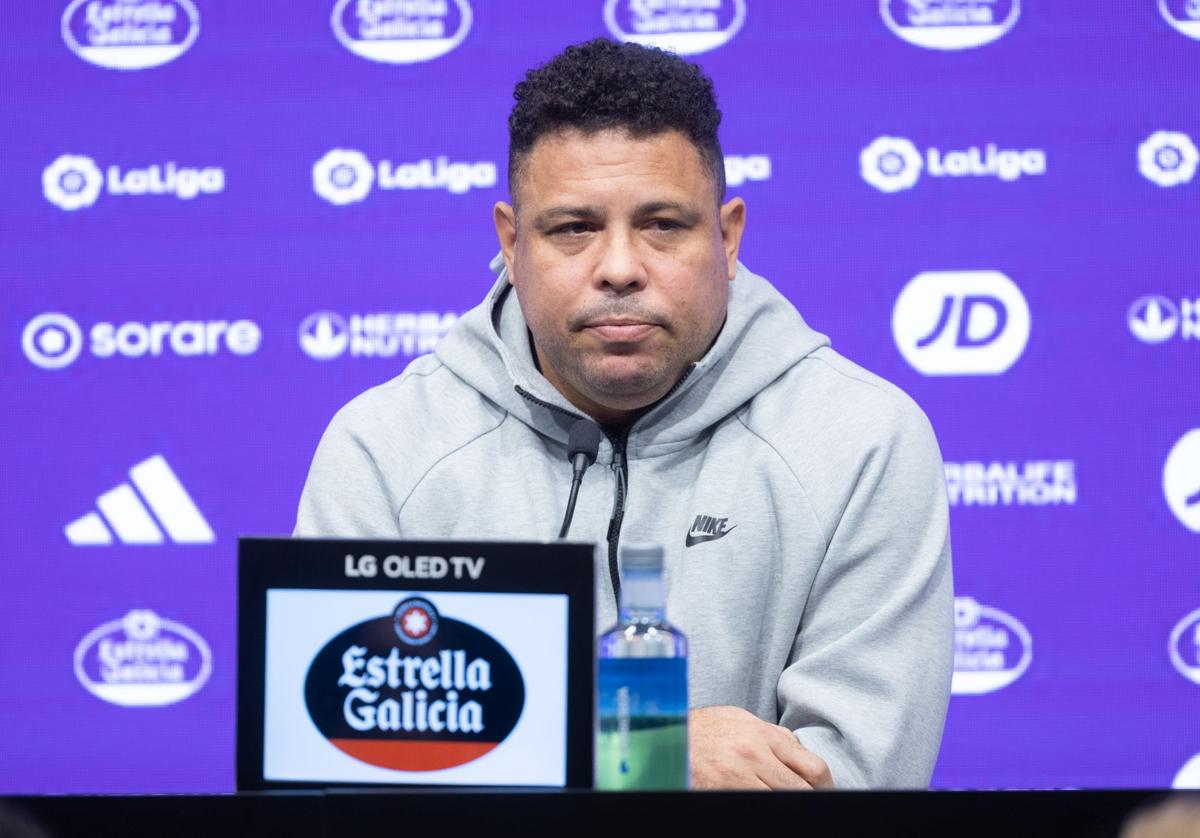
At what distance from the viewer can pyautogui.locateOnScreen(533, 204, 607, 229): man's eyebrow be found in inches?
65.6

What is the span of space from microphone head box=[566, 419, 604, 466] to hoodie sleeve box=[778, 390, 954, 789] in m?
0.31

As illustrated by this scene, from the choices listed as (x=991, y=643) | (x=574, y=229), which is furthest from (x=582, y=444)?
(x=991, y=643)

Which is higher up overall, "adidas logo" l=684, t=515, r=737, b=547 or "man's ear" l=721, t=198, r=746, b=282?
"man's ear" l=721, t=198, r=746, b=282

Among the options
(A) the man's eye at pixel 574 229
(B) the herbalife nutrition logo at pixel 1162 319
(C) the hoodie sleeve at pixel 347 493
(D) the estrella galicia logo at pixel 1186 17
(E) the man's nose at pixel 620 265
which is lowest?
(C) the hoodie sleeve at pixel 347 493

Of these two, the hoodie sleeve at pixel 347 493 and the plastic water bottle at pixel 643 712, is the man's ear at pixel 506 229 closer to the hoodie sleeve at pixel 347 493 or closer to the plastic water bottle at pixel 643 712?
the hoodie sleeve at pixel 347 493

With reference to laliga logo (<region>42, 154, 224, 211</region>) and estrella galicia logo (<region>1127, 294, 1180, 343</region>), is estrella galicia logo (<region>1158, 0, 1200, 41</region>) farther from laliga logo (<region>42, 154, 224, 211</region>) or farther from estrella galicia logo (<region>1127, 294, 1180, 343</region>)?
laliga logo (<region>42, 154, 224, 211</region>)

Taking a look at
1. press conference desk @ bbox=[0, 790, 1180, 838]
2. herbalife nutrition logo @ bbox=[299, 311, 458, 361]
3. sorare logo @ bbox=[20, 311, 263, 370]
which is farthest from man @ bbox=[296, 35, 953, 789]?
sorare logo @ bbox=[20, 311, 263, 370]

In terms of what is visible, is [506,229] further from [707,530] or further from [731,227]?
[707,530]

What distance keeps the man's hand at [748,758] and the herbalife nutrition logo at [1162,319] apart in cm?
186

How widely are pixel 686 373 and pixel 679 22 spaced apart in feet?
4.44

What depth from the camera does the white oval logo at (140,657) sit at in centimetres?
293

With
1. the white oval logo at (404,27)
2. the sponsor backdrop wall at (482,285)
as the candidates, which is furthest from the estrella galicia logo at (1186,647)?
the white oval logo at (404,27)

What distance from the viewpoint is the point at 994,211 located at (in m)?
2.87

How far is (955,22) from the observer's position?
113 inches
